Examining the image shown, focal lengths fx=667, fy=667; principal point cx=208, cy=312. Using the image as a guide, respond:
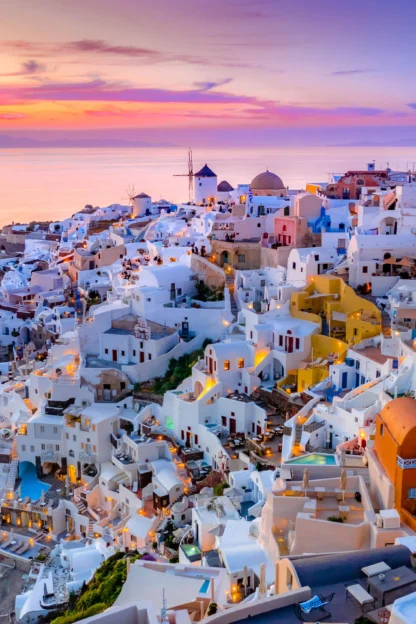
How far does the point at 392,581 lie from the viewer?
8531 millimetres

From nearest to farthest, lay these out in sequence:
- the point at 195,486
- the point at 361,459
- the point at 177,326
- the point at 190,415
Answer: the point at 361,459, the point at 195,486, the point at 190,415, the point at 177,326

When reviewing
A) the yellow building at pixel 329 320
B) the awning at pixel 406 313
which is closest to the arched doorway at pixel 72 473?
the yellow building at pixel 329 320

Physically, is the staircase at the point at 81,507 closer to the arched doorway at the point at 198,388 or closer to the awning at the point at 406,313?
the arched doorway at the point at 198,388

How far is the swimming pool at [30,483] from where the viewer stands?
23.4m

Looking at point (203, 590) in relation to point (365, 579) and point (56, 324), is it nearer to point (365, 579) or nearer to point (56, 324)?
point (365, 579)

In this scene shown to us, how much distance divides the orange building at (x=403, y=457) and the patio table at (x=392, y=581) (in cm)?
260

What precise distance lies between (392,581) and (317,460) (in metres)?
6.73

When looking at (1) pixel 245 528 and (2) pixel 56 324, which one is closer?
(1) pixel 245 528

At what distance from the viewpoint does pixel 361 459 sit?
14.5m

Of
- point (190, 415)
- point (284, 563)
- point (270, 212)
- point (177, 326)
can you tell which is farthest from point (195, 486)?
point (270, 212)

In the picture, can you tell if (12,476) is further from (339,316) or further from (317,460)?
(317,460)

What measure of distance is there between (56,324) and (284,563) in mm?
26098

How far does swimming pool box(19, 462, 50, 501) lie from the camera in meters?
23.4

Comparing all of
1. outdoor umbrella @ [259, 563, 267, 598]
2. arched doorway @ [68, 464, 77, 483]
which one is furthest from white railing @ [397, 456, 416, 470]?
arched doorway @ [68, 464, 77, 483]
